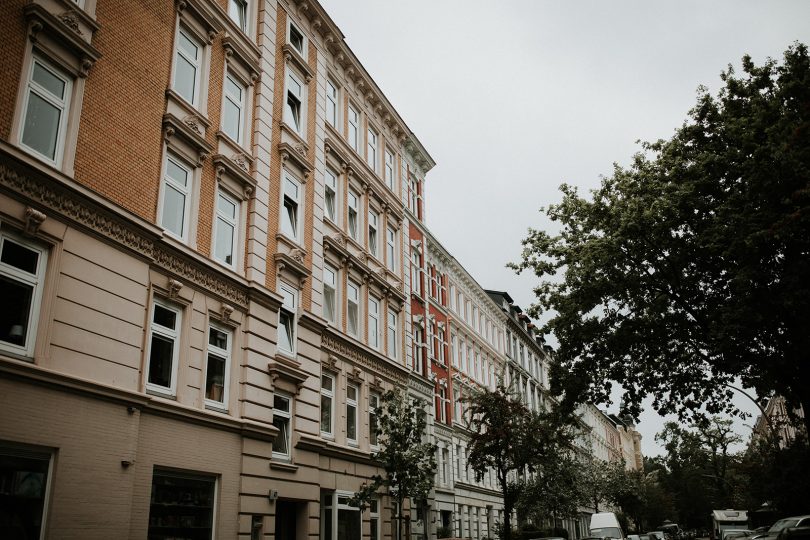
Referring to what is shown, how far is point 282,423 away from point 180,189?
23.1 feet

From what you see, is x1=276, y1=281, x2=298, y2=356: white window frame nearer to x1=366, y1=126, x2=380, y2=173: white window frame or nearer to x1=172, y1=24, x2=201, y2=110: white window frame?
x1=172, y1=24, x2=201, y2=110: white window frame

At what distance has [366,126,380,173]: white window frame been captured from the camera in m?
29.2

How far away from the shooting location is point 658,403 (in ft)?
87.7

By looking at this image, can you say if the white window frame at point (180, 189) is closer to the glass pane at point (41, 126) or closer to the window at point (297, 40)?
the glass pane at point (41, 126)

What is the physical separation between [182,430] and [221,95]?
862cm

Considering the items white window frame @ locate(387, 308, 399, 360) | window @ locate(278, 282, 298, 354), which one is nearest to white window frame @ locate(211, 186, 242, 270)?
window @ locate(278, 282, 298, 354)

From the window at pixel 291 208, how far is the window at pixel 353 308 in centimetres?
408

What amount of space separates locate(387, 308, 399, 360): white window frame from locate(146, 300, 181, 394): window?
13.6m

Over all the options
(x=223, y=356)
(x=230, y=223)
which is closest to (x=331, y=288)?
(x=230, y=223)

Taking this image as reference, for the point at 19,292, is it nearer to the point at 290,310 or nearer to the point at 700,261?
the point at 290,310

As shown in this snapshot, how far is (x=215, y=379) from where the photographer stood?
54.1ft

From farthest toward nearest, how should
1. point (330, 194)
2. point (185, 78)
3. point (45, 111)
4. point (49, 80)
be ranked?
point (330, 194)
point (185, 78)
point (49, 80)
point (45, 111)

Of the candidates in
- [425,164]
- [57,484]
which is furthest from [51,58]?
[425,164]

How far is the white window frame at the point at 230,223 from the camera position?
1722 cm
